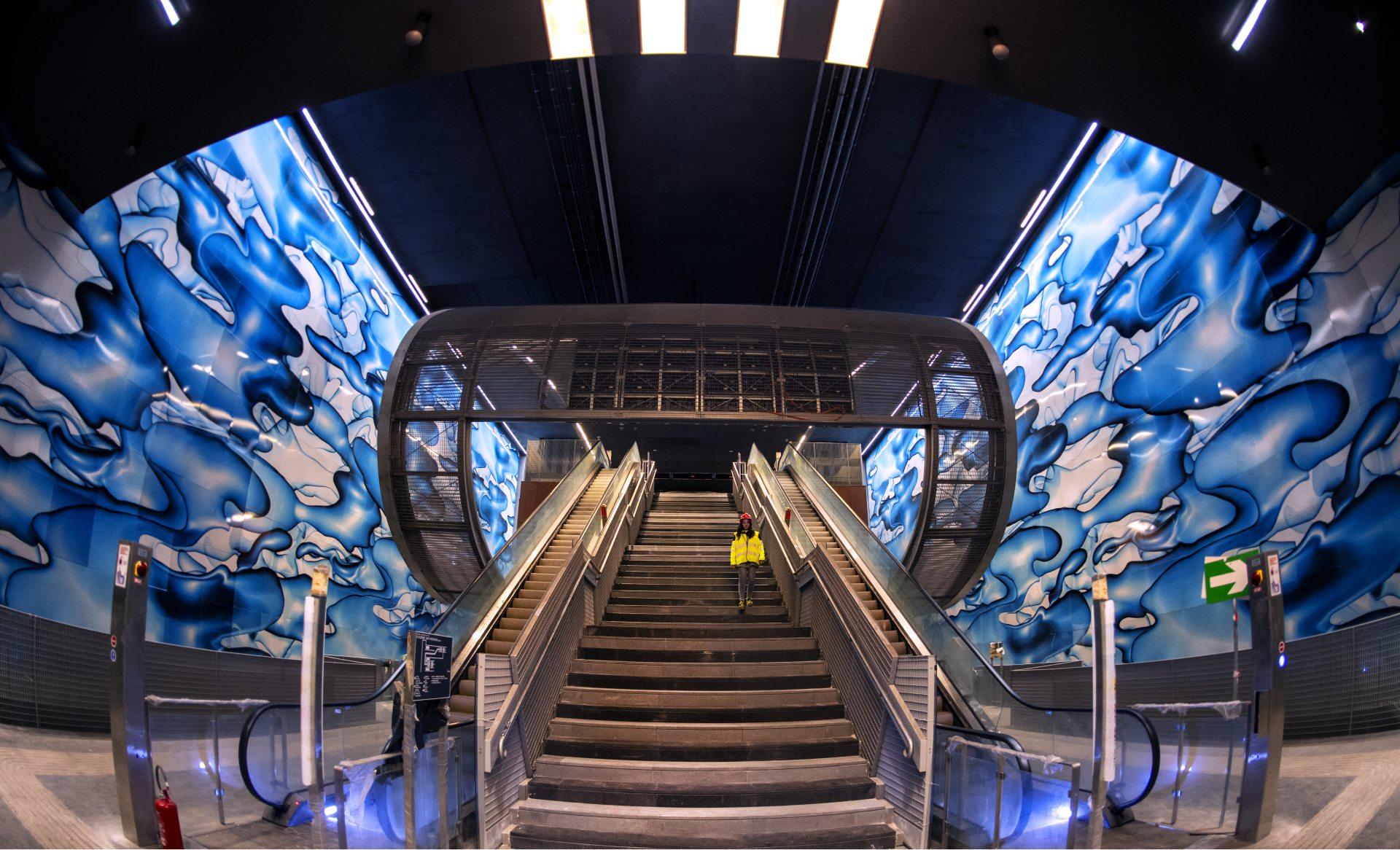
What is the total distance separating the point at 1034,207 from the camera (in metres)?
13.9

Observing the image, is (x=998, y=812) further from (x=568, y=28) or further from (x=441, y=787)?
(x=568, y=28)

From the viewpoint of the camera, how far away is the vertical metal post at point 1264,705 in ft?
13.2

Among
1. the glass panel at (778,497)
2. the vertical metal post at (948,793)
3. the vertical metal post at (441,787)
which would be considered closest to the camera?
the vertical metal post at (441,787)

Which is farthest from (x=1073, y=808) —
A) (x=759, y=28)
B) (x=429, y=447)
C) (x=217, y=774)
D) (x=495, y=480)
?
(x=495, y=480)

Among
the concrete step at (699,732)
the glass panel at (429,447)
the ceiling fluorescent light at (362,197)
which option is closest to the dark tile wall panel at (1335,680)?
the concrete step at (699,732)

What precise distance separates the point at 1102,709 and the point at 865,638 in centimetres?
238

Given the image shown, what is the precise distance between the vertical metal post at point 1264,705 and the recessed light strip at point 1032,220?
811 centimetres

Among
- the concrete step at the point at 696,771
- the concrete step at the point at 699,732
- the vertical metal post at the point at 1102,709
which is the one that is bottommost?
the concrete step at the point at 696,771

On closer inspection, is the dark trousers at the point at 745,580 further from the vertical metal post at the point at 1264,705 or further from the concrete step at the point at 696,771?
the vertical metal post at the point at 1264,705

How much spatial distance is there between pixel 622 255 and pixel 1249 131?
1215cm

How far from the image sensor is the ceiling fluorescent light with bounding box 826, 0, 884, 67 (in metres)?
5.69

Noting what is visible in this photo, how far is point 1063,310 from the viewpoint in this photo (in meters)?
12.6

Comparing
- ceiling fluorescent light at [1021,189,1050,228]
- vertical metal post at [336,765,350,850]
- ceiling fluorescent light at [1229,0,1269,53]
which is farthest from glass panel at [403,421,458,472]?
ceiling fluorescent light at [1021,189,1050,228]

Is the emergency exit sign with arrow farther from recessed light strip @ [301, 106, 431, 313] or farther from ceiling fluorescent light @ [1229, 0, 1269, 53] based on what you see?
recessed light strip @ [301, 106, 431, 313]
